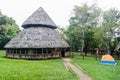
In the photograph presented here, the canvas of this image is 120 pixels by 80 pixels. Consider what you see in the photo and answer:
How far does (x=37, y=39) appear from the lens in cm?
3738

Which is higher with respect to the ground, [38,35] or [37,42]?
[38,35]

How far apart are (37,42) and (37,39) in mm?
947

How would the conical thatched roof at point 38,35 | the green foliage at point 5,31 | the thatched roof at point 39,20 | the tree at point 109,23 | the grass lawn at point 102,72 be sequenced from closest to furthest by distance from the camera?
the grass lawn at point 102,72 < the conical thatched roof at point 38,35 < the tree at point 109,23 < the thatched roof at point 39,20 < the green foliage at point 5,31

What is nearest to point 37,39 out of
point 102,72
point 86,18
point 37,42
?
point 37,42

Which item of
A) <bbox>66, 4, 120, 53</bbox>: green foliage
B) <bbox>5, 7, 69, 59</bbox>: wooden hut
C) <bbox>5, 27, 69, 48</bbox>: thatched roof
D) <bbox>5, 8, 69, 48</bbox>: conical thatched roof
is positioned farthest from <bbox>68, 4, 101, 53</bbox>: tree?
<bbox>5, 27, 69, 48</bbox>: thatched roof

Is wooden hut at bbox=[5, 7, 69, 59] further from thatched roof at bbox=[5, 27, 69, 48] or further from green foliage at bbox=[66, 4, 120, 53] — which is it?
green foliage at bbox=[66, 4, 120, 53]

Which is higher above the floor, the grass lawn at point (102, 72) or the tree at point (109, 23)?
the tree at point (109, 23)

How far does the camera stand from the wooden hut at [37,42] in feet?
119

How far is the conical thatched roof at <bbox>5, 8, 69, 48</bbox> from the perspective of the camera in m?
36.6

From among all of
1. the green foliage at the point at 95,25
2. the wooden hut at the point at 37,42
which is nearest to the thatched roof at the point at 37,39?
the wooden hut at the point at 37,42

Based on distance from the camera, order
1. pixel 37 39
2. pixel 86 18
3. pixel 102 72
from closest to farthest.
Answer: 1. pixel 102 72
2. pixel 37 39
3. pixel 86 18

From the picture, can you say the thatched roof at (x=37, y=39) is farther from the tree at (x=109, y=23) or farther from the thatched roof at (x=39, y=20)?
the tree at (x=109, y=23)

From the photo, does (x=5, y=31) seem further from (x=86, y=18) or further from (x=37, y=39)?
(x=86, y=18)

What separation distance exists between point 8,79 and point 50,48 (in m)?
23.0
